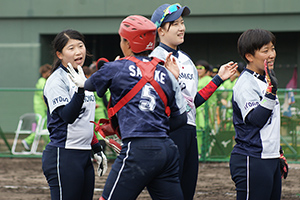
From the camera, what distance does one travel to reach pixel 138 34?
150 inches

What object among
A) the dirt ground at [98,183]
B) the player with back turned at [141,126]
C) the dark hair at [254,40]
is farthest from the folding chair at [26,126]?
the player with back turned at [141,126]

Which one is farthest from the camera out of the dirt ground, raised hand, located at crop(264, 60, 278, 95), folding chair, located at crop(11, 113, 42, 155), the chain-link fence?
folding chair, located at crop(11, 113, 42, 155)

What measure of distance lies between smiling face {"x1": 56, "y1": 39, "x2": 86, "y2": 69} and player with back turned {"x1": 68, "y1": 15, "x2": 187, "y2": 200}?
0.97m

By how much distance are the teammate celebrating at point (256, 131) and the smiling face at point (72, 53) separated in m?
1.37

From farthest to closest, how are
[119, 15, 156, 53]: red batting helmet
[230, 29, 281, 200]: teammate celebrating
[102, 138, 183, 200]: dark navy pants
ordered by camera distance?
1. [230, 29, 281, 200]: teammate celebrating
2. [119, 15, 156, 53]: red batting helmet
3. [102, 138, 183, 200]: dark navy pants

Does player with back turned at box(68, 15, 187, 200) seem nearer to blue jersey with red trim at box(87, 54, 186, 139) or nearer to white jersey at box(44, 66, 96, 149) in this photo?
blue jersey with red trim at box(87, 54, 186, 139)

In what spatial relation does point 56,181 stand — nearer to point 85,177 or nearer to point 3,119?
point 85,177

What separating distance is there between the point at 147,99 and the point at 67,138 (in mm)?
1139

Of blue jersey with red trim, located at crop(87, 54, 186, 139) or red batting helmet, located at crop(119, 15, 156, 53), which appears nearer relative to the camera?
blue jersey with red trim, located at crop(87, 54, 186, 139)

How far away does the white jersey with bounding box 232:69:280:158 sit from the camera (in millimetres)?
4301

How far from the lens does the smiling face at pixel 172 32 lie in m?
4.96

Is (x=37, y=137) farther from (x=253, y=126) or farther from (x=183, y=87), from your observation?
(x=253, y=126)

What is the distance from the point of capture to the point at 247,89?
437cm

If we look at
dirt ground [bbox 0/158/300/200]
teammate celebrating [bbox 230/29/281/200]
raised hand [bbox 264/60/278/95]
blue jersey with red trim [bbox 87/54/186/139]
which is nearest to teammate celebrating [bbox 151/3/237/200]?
teammate celebrating [bbox 230/29/281/200]
